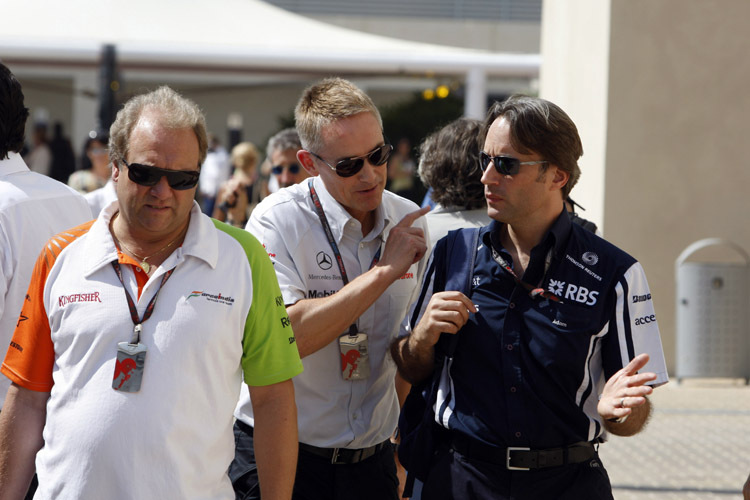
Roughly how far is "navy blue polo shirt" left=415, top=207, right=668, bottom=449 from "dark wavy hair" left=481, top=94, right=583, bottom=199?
23cm

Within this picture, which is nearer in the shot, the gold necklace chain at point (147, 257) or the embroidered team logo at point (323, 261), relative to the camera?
the gold necklace chain at point (147, 257)

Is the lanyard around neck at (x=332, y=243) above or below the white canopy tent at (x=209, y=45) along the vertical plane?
below

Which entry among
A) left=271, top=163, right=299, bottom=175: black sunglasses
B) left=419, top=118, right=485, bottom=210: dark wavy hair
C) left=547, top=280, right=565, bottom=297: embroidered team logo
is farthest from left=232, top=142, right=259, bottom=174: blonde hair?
left=547, top=280, right=565, bottom=297: embroidered team logo

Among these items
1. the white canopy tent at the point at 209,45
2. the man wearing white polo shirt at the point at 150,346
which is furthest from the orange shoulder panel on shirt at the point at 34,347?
the white canopy tent at the point at 209,45

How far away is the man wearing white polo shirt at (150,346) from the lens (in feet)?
8.30

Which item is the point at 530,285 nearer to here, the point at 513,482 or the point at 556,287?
the point at 556,287

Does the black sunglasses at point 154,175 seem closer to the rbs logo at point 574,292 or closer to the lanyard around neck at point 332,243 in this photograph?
the lanyard around neck at point 332,243

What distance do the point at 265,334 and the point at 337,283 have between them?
0.62m

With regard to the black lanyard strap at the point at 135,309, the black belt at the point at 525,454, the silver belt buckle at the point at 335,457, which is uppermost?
the black lanyard strap at the point at 135,309

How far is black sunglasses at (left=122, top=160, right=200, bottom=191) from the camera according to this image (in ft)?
8.71

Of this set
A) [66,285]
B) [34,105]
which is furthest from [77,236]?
[34,105]

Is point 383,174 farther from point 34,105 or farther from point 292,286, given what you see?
point 34,105

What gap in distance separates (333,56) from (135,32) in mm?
2910

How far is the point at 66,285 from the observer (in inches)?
103
